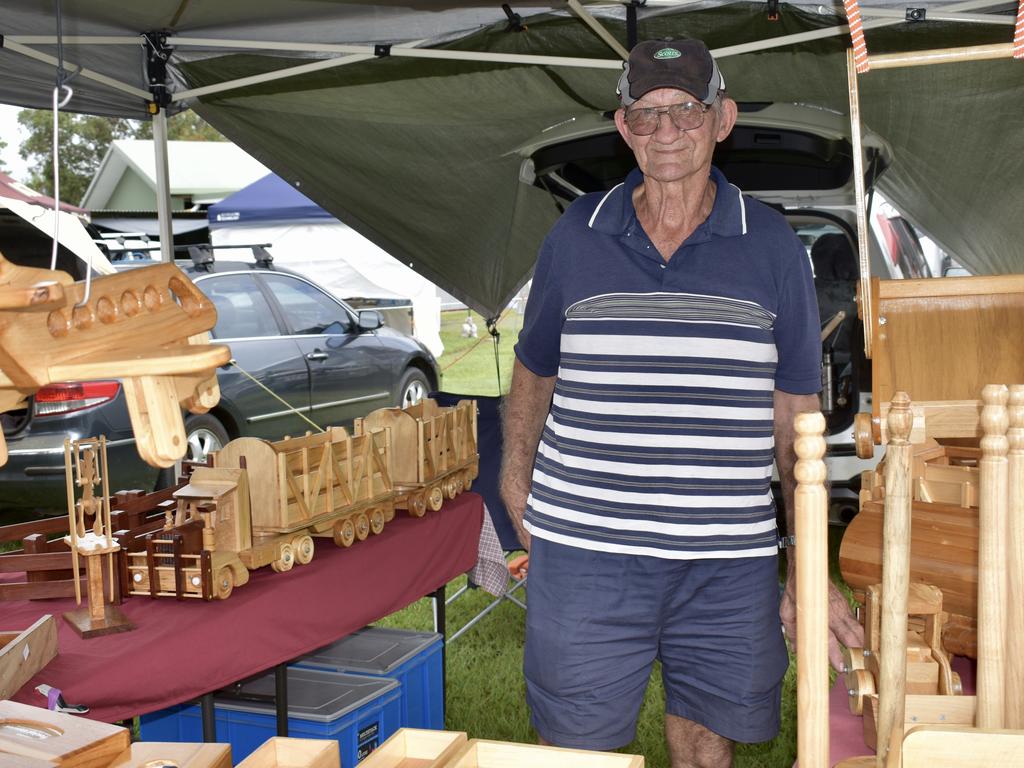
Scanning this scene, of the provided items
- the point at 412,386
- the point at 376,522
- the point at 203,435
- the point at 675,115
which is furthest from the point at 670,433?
the point at 412,386

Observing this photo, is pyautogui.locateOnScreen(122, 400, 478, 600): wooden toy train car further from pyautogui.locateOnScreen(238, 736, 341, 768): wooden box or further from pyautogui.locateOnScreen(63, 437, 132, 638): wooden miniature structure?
pyautogui.locateOnScreen(238, 736, 341, 768): wooden box

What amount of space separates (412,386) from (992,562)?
7046mm

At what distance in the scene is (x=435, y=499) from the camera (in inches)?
126

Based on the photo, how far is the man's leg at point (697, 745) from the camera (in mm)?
1999

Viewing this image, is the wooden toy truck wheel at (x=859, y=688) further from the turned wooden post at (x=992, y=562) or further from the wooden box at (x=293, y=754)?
the wooden box at (x=293, y=754)

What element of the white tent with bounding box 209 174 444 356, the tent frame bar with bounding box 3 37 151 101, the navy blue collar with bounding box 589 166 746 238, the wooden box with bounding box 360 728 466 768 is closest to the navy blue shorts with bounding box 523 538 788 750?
the navy blue collar with bounding box 589 166 746 238

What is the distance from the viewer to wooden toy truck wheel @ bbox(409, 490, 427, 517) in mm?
3080

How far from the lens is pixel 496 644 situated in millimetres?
4266

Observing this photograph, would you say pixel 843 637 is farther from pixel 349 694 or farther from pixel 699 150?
pixel 349 694

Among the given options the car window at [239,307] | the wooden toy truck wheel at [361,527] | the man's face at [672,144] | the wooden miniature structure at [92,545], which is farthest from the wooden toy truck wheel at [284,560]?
the car window at [239,307]

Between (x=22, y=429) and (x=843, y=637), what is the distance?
4444mm

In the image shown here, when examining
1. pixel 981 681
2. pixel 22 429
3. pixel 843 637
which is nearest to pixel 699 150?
pixel 843 637

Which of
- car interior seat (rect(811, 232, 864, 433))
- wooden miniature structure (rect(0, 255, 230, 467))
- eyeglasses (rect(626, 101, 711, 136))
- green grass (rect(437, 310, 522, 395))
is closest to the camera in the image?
wooden miniature structure (rect(0, 255, 230, 467))

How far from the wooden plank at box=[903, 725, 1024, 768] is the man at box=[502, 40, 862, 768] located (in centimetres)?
83
